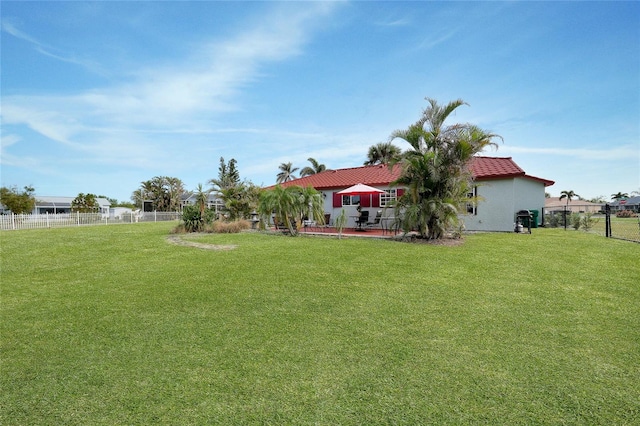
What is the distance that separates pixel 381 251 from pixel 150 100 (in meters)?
13.0

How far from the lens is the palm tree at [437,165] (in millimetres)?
11469

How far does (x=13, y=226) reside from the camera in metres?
21.2

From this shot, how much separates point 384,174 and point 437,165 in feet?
28.6

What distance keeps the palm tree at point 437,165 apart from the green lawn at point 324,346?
439 cm

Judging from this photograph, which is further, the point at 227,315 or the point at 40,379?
the point at 227,315

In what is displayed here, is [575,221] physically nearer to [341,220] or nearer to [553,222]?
[553,222]

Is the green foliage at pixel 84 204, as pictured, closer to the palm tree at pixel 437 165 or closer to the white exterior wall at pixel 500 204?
the palm tree at pixel 437 165

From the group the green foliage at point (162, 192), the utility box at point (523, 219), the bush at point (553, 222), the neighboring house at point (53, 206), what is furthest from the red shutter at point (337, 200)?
the neighboring house at point (53, 206)

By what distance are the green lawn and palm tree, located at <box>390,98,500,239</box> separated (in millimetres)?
4391

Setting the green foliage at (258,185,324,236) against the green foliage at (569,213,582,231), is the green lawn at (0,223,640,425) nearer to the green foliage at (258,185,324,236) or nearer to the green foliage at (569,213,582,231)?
the green foliage at (258,185,324,236)

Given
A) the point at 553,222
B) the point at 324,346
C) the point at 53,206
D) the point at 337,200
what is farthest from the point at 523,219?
the point at 53,206

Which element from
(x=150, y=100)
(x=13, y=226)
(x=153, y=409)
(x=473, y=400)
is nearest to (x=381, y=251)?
(x=473, y=400)

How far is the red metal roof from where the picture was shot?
1622 centimetres

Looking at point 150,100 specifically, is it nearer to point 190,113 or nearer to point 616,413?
point 190,113
